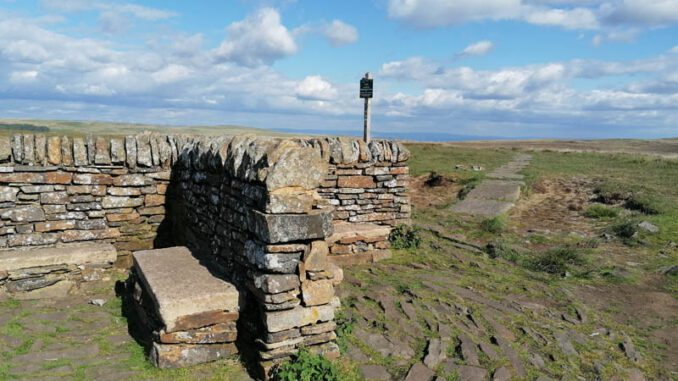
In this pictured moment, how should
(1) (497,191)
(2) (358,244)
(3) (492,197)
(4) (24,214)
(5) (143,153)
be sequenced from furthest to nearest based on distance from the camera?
(1) (497,191)
(3) (492,197)
(2) (358,244)
(5) (143,153)
(4) (24,214)

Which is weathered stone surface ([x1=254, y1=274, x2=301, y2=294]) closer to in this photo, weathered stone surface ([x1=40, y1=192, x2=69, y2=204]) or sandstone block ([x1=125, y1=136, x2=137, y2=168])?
sandstone block ([x1=125, y1=136, x2=137, y2=168])

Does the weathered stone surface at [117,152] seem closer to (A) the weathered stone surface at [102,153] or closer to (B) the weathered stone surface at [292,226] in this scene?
(A) the weathered stone surface at [102,153]

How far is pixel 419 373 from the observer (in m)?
4.95

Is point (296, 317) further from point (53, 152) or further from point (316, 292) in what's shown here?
point (53, 152)

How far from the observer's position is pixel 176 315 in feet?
16.1

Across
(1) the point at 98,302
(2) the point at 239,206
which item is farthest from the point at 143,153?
(2) the point at 239,206

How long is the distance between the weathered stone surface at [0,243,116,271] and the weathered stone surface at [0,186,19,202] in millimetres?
776

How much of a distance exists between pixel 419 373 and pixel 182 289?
8.79 feet

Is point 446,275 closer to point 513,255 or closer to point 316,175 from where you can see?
point 513,255

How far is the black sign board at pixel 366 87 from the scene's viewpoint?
11844mm

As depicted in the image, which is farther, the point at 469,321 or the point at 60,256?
the point at 60,256

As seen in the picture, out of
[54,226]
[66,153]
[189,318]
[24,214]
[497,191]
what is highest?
[66,153]

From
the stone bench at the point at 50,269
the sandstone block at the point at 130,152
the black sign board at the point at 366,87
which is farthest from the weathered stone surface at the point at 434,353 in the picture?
the black sign board at the point at 366,87

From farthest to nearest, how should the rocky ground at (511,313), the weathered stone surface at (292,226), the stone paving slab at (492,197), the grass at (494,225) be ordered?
the stone paving slab at (492,197) → the grass at (494,225) → the rocky ground at (511,313) → the weathered stone surface at (292,226)
